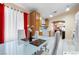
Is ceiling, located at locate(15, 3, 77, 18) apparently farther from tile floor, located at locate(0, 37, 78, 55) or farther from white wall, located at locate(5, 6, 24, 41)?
tile floor, located at locate(0, 37, 78, 55)

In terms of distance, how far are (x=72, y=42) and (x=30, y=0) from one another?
0.69 meters

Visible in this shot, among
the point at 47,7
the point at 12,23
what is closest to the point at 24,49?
the point at 12,23

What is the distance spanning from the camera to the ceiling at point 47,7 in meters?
1.68

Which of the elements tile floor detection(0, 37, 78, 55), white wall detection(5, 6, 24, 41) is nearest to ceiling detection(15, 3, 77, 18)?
white wall detection(5, 6, 24, 41)

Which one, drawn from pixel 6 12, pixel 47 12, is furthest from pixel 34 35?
pixel 6 12

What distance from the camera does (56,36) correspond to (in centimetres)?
170

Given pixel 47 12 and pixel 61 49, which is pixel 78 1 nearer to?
pixel 47 12

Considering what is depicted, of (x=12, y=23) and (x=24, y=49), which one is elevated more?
(x=12, y=23)

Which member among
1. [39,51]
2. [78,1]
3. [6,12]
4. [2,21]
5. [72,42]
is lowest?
[39,51]

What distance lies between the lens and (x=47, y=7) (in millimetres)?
1689

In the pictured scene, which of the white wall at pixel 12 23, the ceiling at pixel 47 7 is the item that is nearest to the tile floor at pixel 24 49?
the white wall at pixel 12 23

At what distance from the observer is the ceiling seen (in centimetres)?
168

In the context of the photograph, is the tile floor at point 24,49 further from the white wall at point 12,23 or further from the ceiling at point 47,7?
the ceiling at point 47,7

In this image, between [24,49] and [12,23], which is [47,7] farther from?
[24,49]
